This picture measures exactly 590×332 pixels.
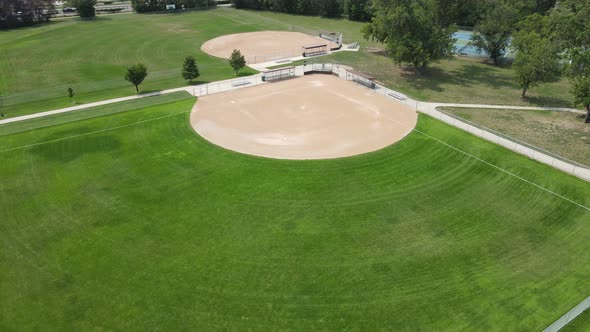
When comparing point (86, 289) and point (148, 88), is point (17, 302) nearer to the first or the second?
point (86, 289)

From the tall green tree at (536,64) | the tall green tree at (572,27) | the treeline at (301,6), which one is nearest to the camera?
the tall green tree at (536,64)

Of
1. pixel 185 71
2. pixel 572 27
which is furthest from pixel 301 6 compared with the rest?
pixel 572 27

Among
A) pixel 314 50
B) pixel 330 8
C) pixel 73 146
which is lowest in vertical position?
pixel 73 146

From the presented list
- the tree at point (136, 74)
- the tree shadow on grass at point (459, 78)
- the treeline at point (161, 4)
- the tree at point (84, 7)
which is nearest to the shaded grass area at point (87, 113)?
the tree at point (136, 74)

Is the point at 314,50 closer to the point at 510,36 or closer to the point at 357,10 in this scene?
the point at 357,10

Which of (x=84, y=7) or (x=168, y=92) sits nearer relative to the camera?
(x=168, y=92)

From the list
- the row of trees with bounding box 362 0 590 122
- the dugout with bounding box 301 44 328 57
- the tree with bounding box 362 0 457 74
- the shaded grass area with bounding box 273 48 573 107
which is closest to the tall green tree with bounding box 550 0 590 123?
the row of trees with bounding box 362 0 590 122

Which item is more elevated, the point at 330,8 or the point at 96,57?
the point at 330,8

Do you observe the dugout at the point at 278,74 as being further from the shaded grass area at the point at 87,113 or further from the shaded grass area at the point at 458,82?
the shaded grass area at the point at 87,113
